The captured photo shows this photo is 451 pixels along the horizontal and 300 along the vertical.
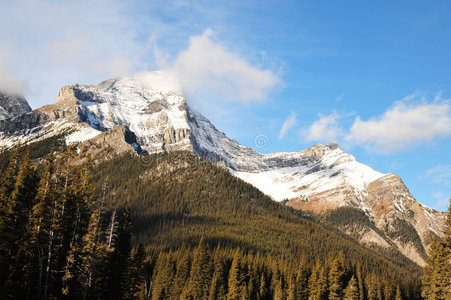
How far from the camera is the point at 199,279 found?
94.1m

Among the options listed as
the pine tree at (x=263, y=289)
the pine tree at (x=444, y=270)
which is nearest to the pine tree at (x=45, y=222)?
the pine tree at (x=444, y=270)

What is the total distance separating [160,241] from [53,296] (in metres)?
140

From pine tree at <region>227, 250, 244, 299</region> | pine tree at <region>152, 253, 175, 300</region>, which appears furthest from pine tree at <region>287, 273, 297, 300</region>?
pine tree at <region>152, 253, 175, 300</region>

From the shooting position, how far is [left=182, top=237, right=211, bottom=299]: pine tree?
3684 inches

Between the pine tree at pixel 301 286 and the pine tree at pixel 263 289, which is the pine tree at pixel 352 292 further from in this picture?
the pine tree at pixel 263 289

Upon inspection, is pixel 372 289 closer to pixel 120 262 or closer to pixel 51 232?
pixel 120 262

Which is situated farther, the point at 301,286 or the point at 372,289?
the point at 372,289

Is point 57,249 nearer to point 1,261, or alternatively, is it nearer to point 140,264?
point 1,261

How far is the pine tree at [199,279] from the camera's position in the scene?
93.6 meters

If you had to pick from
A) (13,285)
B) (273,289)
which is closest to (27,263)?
(13,285)

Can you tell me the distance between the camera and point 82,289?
48.4 metres

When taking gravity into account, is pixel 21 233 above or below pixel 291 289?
above

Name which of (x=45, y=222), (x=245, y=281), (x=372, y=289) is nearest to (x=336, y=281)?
(x=245, y=281)

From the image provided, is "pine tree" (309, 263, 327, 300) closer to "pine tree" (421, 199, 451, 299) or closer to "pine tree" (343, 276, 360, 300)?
"pine tree" (343, 276, 360, 300)
